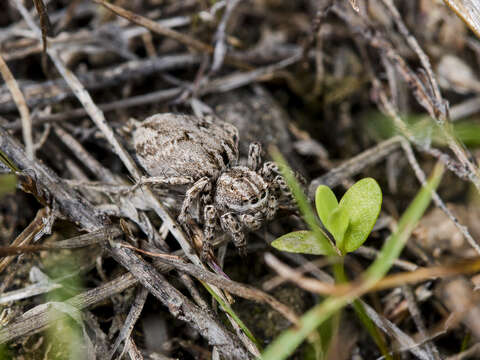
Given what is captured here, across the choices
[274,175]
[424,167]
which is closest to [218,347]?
[274,175]

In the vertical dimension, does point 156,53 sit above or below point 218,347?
above

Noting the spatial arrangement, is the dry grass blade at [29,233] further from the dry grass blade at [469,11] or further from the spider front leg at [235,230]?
the dry grass blade at [469,11]

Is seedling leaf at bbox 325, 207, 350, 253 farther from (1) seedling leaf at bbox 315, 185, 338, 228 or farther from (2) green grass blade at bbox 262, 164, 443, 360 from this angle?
(2) green grass blade at bbox 262, 164, 443, 360

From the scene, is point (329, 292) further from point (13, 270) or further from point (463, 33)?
point (463, 33)

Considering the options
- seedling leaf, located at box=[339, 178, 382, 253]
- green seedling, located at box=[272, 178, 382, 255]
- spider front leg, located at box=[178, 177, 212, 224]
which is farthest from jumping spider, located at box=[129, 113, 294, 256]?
seedling leaf, located at box=[339, 178, 382, 253]

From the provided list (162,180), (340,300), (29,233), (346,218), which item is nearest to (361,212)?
(346,218)
